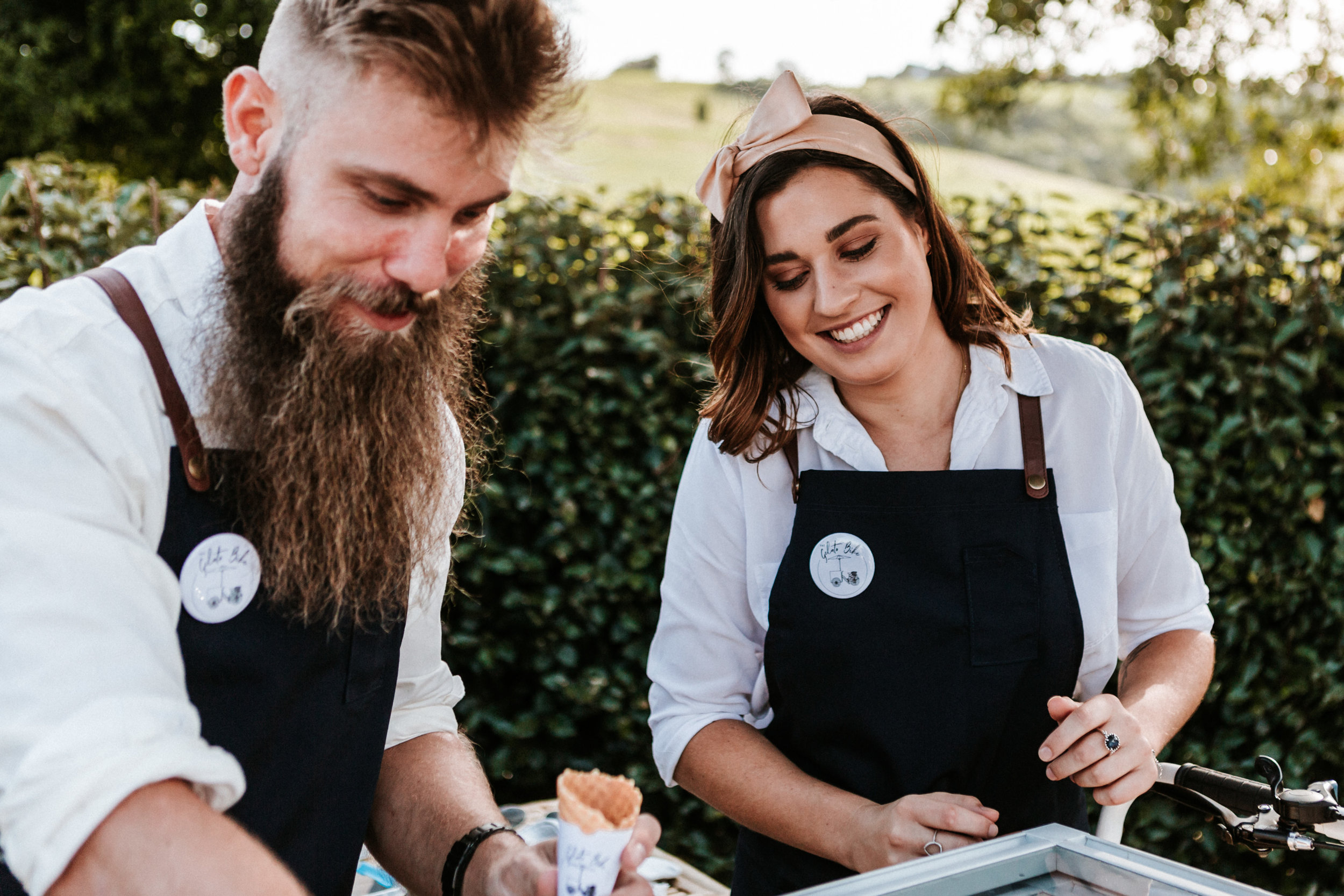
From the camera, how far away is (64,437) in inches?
39.9

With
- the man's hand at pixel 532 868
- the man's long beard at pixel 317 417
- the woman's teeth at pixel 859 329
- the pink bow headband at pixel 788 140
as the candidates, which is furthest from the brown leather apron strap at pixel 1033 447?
the man's long beard at pixel 317 417

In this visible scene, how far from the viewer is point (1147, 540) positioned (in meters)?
1.91

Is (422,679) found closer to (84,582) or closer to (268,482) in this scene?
(268,482)

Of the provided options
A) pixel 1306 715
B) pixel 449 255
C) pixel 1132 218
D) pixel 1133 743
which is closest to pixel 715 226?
pixel 449 255

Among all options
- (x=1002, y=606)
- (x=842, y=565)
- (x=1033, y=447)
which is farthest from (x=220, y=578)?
(x=1033, y=447)

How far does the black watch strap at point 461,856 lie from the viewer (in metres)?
1.43

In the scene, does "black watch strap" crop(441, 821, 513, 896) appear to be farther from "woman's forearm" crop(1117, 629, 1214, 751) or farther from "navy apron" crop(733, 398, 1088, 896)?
"woman's forearm" crop(1117, 629, 1214, 751)

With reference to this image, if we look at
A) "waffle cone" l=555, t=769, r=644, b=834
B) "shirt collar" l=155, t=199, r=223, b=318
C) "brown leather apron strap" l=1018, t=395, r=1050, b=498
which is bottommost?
"waffle cone" l=555, t=769, r=644, b=834

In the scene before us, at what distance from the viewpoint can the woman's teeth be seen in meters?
1.82

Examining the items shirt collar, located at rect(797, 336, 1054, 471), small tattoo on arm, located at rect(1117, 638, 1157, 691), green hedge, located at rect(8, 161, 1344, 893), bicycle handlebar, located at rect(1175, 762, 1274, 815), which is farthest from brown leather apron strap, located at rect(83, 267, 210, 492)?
green hedge, located at rect(8, 161, 1344, 893)

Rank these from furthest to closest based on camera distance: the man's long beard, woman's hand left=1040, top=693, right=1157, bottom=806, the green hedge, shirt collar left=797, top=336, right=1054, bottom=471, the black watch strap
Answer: the green hedge
shirt collar left=797, top=336, right=1054, bottom=471
woman's hand left=1040, top=693, right=1157, bottom=806
the black watch strap
the man's long beard

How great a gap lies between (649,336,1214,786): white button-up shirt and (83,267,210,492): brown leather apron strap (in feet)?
2.91

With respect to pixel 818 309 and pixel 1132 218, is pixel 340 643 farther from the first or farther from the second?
pixel 1132 218

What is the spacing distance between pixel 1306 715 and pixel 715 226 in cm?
256
